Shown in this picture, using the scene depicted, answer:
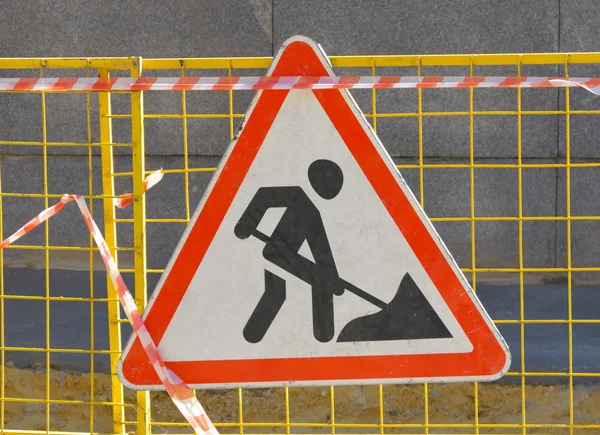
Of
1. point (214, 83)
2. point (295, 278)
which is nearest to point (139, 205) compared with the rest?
point (214, 83)

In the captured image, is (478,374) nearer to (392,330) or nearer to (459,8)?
(392,330)

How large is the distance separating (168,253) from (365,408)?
2.39 m

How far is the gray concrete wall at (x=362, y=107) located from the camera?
741cm

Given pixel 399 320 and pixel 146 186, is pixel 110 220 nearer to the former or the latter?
pixel 146 186

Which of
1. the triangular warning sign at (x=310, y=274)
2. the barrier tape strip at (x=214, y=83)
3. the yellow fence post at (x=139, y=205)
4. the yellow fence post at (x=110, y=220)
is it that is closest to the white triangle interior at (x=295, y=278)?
the triangular warning sign at (x=310, y=274)

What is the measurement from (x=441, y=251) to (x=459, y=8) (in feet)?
15.9

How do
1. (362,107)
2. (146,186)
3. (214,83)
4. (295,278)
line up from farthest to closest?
1. (362,107)
2. (146,186)
3. (214,83)
4. (295,278)

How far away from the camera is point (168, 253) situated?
7.75 metres

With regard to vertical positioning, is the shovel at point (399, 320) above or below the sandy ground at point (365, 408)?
above

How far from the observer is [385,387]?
6250 mm

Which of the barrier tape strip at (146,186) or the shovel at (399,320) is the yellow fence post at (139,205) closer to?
the barrier tape strip at (146,186)

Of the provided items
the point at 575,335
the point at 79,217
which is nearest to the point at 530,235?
the point at 575,335

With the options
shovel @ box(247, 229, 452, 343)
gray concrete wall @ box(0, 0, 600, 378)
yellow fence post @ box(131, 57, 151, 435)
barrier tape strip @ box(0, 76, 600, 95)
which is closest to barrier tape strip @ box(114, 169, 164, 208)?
yellow fence post @ box(131, 57, 151, 435)

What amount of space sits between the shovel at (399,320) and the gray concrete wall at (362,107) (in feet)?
14.3
